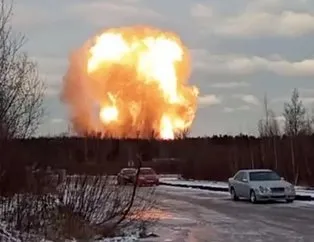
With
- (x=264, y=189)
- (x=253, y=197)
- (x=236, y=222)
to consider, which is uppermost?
(x=264, y=189)

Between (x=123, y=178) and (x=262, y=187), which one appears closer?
(x=123, y=178)

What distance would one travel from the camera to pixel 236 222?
23.7 m

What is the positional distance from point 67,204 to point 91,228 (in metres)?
0.90

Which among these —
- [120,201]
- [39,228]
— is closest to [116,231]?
[120,201]

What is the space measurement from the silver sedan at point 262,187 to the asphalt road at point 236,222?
0.55 m

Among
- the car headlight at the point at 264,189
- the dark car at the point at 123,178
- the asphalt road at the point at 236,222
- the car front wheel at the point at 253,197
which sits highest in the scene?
the dark car at the point at 123,178

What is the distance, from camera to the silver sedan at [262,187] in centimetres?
3369

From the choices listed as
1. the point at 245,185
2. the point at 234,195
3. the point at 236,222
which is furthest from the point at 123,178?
the point at 234,195

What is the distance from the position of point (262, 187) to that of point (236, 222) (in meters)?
10.5

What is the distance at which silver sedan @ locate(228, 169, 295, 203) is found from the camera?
3369cm

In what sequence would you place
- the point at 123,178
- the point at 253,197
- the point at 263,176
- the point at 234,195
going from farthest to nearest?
the point at 234,195
the point at 263,176
the point at 253,197
the point at 123,178

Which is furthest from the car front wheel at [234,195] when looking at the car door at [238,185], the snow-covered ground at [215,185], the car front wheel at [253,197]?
the snow-covered ground at [215,185]

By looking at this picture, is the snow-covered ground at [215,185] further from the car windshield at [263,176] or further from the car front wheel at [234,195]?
the car front wheel at [234,195]

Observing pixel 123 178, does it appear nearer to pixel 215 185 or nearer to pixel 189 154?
pixel 215 185
